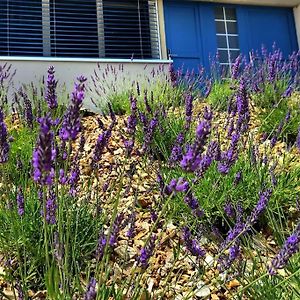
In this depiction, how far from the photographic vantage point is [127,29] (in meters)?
8.37

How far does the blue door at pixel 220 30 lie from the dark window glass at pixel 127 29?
1.33 feet

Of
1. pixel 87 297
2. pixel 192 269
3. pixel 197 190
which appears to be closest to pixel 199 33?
pixel 197 190

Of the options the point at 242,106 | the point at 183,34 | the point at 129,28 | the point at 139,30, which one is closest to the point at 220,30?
the point at 183,34

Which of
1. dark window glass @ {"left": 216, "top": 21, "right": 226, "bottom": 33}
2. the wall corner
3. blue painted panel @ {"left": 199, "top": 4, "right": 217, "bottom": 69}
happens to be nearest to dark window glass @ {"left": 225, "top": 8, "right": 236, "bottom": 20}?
dark window glass @ {"left": 216, "top": 21, "right": 226, "bottom": 33}

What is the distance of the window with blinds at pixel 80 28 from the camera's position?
25.6 ft

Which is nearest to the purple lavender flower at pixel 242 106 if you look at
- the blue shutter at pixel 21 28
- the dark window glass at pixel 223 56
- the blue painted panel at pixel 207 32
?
the blue shutter at pixel 21 28

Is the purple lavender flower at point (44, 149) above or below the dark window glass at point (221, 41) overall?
below

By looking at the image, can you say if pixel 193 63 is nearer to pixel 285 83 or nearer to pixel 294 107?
pixel 285 83

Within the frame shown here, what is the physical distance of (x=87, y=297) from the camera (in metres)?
1.15

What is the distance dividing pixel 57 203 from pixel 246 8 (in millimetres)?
8475

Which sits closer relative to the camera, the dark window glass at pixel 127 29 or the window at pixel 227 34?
the dark window glass at pixel 127 29

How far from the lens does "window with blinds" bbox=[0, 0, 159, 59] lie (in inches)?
307

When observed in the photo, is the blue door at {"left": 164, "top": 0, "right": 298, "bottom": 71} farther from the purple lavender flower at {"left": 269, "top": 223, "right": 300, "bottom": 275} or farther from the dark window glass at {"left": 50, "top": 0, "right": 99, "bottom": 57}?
the purple lavender flower at {"left": 269, "top": 223, "right": 300, "bottom": 275}

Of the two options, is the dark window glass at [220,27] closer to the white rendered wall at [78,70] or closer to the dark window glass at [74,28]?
the white rendered wall at [78,70]
